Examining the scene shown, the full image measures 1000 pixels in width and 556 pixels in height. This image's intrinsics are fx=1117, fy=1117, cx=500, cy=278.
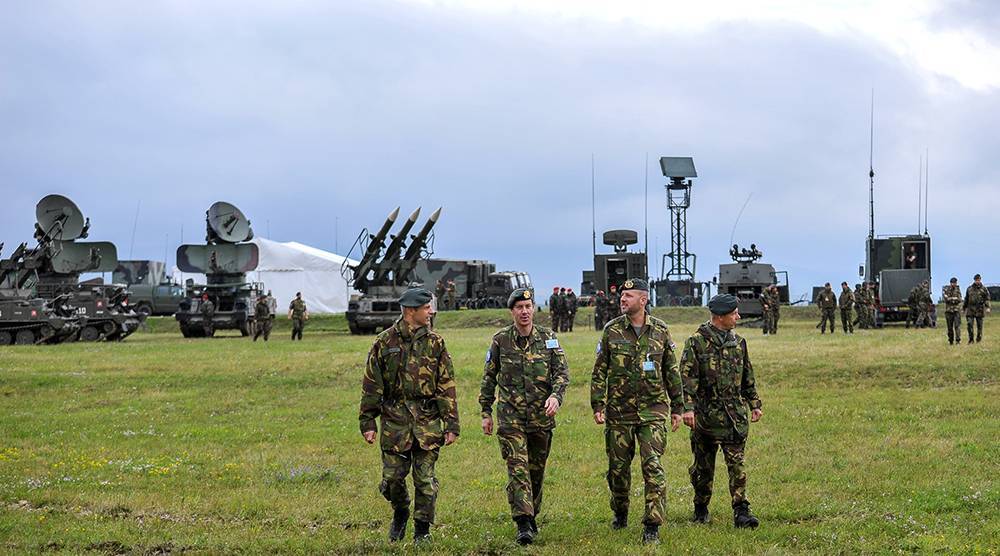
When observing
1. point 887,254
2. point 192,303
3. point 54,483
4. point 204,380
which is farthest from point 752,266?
point 54,483

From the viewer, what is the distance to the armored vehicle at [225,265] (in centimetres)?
3997

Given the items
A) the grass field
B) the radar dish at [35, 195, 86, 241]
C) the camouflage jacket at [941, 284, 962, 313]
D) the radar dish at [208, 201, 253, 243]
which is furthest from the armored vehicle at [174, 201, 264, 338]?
the camouflage jacket at [941, 284, 962, 313]

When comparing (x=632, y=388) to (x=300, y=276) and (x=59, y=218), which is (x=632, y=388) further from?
(x=300, y=276)

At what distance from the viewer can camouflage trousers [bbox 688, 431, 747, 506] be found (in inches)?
342

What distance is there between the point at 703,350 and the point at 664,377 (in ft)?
1.51

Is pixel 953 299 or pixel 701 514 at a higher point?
pixel 953 299

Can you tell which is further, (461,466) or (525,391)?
(461,466)

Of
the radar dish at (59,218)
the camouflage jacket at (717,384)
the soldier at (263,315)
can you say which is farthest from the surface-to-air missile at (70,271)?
the camouflage jacket at (717,384)

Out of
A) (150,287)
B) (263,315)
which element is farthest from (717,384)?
(150,287)

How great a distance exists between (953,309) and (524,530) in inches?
750

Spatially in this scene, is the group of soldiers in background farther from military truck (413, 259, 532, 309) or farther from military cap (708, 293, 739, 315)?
military cap (708, 293, 739, 315)

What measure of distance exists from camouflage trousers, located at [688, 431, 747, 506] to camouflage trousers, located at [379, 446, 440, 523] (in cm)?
218

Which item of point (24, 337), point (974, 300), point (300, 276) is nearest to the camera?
point (974, 300)

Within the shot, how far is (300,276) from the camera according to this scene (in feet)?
182
